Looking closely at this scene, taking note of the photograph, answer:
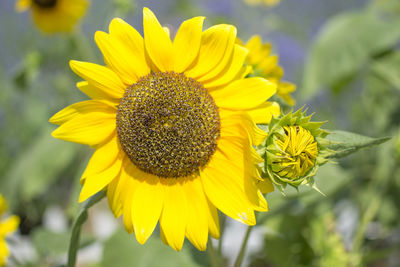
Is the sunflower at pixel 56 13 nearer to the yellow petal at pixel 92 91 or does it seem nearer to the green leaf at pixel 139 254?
the green leaf at pixel 139 254

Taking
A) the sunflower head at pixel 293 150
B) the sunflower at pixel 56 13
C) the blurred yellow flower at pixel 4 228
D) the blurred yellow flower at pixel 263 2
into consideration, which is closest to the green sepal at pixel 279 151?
the sunflower head at pixel 293 150

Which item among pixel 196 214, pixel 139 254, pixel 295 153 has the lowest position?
pixel 139 254

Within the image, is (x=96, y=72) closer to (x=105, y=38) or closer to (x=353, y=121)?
(x=105, y=38)

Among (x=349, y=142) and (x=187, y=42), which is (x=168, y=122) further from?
(x=349, y=142)

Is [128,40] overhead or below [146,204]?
overhead

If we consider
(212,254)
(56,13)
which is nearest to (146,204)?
(212,254)

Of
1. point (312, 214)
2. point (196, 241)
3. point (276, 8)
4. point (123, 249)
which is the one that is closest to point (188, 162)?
point (196, 241)
